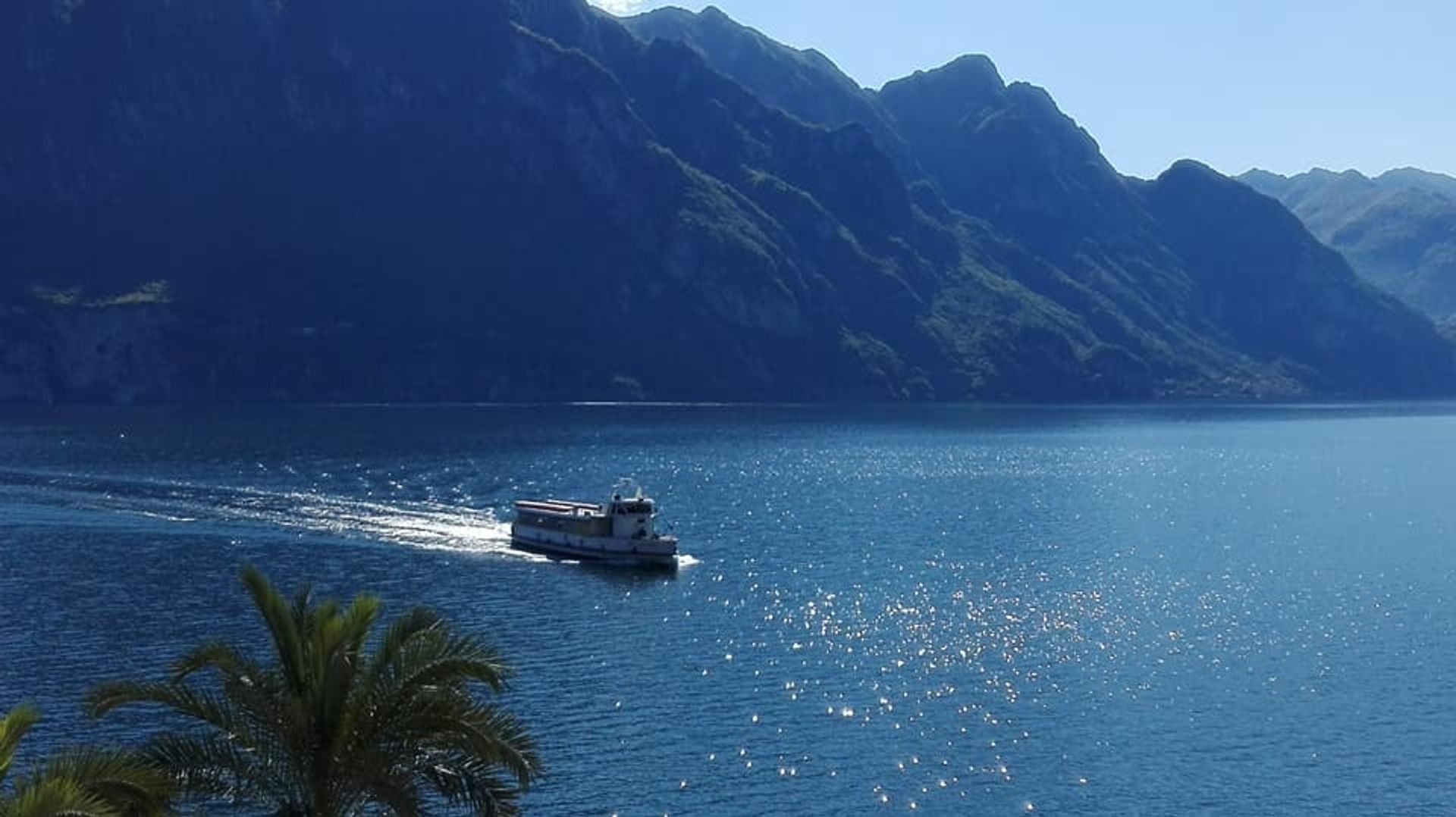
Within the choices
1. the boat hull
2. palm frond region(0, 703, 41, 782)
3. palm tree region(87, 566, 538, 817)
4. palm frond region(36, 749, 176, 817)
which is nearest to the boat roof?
the boat hull

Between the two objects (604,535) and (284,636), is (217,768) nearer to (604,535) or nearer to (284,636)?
(284,636)

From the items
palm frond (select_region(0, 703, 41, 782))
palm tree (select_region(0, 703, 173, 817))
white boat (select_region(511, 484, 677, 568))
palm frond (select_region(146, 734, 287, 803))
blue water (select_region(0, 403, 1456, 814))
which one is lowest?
blue water (select_region(0, 403, 1456, 814))

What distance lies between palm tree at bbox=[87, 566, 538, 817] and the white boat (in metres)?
108

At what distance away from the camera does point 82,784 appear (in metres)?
24.8

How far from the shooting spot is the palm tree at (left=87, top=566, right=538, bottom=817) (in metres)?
28.9

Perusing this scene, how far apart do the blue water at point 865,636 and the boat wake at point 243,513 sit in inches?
24.8

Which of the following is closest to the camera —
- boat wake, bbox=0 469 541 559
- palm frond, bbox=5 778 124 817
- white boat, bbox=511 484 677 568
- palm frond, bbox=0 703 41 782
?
palm frond, bbox=5 778 124 817

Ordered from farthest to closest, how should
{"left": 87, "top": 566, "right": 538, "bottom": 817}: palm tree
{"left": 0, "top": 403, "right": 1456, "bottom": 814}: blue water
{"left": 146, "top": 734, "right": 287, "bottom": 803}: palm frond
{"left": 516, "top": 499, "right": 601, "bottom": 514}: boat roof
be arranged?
{"left": 516, "top": 499, "right": 601, "bottom": 514}: boat roof, {"left": 0, "top": 403, "right": 1456, "bottom": 814}: blue water, {"left": 146, "top": 734, "right": 287, "bottom": 803}: palm frond, {"left": 87, "top": 566, "right": 538, "bottom": 817}: palm tree

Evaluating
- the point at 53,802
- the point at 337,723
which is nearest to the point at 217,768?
the point at 337,723

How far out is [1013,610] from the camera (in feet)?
382

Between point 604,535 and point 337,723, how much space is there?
114 metres

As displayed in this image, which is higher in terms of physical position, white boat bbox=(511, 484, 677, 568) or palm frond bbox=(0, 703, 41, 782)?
palm frond bbox=(0, 703, 41, 782)

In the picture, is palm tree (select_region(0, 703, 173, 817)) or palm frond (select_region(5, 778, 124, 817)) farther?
palm tree (select_region(0, 703, 173, 817))

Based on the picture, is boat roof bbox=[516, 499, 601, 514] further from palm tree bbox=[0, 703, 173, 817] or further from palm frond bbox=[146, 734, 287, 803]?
palm tree bbox=[0, 703, 173, 817]
